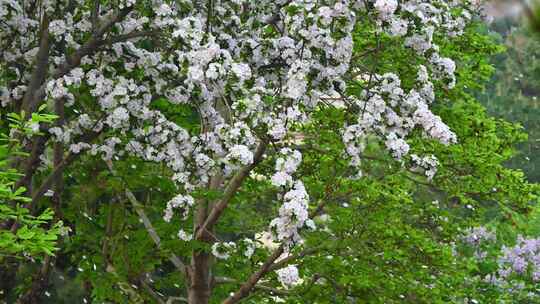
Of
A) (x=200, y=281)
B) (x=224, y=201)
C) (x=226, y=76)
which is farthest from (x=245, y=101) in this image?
(x=200, y=281)

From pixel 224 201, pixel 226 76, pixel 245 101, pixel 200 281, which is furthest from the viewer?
pixel 200 281

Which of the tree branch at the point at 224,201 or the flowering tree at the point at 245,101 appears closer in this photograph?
the flowering tree at the point at 245,101

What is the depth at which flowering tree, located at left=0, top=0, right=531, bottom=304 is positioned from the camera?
20.8 ft

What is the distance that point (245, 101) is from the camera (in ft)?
20.4

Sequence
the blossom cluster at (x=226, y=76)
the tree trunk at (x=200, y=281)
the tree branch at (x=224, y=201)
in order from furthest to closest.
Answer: the tree trunk at (x=200, y=281), the tree branch at (x=224, y=201), the blossom cluster at (x=226, y=76)

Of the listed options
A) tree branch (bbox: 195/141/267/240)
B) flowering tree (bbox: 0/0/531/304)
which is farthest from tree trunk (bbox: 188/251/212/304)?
tree branch (bbox: 195/141/267/240)

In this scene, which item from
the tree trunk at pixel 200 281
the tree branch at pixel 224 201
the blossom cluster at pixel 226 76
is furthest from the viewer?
the tree trunk at pixel 200 281

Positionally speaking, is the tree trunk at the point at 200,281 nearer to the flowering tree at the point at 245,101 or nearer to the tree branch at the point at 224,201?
the flowering tree at the point at 245,101

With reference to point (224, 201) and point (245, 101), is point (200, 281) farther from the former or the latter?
point (245, 101)

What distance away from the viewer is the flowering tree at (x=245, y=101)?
6.35 m

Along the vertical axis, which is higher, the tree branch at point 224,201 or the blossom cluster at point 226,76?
the tree branch at point 224,201

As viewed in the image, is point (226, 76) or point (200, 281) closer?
point (226, 76)

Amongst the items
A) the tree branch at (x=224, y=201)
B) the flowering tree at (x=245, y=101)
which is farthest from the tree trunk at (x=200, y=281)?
the tree branch at (x=224, y=201)

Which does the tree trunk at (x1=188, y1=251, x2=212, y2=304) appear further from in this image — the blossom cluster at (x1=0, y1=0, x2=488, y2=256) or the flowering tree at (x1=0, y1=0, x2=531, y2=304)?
the blossom cluster at (x1=0, y1=0, x2=488, y2=256)
